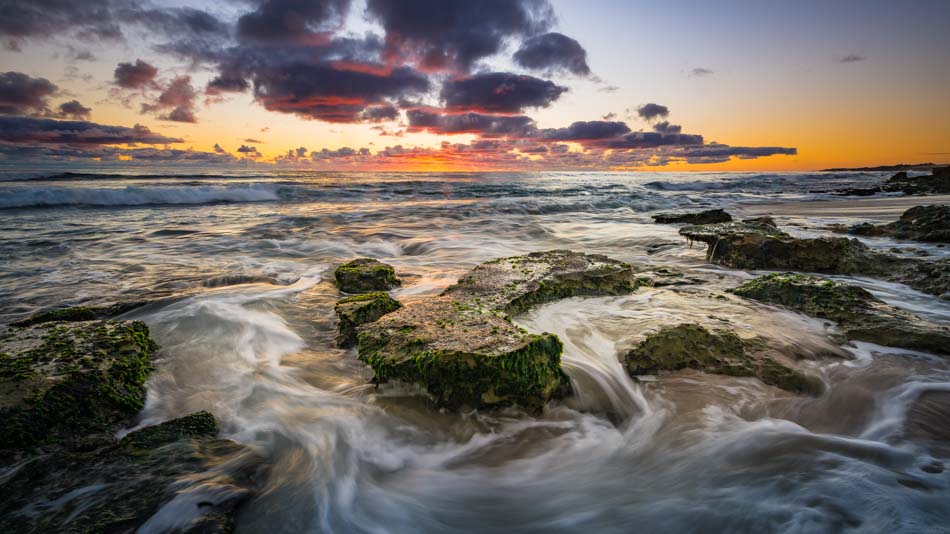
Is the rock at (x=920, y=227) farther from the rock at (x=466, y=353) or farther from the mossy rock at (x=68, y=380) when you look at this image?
the mossy rock at (x=68, y=380)

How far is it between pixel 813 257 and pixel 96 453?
7.90 metres

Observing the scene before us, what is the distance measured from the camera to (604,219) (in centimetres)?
1505

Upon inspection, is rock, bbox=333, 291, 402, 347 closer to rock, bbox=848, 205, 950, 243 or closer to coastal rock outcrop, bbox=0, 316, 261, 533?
coastal rock outcrop, bbox=0, 316, 261, 533

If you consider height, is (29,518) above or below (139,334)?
below

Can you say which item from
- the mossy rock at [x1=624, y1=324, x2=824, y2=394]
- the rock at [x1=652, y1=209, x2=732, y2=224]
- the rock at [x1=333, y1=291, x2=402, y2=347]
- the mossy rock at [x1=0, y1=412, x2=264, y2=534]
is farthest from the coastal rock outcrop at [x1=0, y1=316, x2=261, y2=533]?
the rock at [x1=652, y1=209, x2=732, y2=224]

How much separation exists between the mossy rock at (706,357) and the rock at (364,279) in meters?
3.54

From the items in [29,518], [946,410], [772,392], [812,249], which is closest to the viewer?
[29,518]

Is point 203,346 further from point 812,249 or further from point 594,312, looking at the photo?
point 812,249

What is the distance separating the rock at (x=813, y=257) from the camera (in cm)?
551

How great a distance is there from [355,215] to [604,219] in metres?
9.26

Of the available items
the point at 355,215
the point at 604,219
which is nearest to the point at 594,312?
the point at 604,219

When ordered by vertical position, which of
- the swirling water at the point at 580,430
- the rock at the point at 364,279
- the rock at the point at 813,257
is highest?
the rock at the point at 813,257

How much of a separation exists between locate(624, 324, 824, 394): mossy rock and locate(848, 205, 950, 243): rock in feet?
24.1

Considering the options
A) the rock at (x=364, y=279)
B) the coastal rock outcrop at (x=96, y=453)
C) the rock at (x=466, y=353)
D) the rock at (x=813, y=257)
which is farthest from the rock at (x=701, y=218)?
the coastal rock outcrop at (x=96, y=453)
